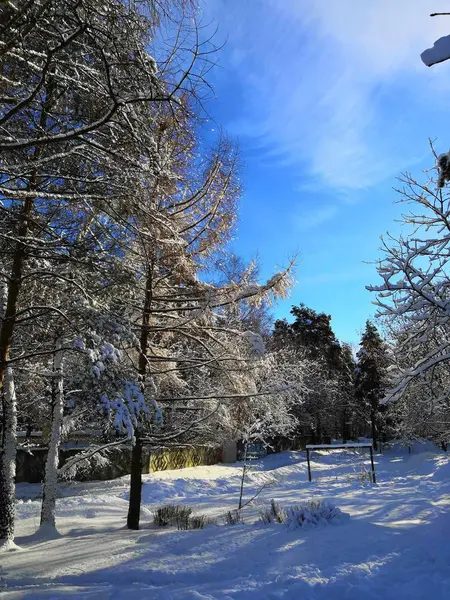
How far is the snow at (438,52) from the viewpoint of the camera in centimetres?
241

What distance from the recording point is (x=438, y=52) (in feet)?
7.92

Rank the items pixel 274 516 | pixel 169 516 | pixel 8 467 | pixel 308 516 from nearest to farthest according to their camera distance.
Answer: pixel 308 516
pixel 8 467
pixel 274 516
pixel 169 516

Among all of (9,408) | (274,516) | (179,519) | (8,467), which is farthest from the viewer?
(179,519)

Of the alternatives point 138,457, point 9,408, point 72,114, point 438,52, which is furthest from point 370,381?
point 438,52

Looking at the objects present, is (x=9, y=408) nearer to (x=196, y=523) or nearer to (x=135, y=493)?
(x=135, y=493)

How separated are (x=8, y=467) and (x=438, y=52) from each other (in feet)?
26.9

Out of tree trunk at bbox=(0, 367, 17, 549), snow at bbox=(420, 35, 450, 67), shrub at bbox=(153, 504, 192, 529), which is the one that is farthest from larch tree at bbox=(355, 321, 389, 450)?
snow at bbox=(420, 35, 450, 67)

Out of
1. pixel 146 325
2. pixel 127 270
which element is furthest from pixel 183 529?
pixel 127 270

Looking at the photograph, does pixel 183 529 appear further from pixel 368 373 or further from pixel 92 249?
pixel 368 373

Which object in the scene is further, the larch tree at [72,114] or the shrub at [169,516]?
the shrub at [169,516]

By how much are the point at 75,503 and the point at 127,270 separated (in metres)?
9.64

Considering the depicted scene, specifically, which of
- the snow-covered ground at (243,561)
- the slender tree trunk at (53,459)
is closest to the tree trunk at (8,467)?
the snow-covered ground at (243,561)

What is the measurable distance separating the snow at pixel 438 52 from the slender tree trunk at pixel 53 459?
777 cm

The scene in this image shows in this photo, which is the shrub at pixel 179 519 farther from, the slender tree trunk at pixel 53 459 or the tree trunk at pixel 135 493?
the slender tree trunk at pixel 53 459
